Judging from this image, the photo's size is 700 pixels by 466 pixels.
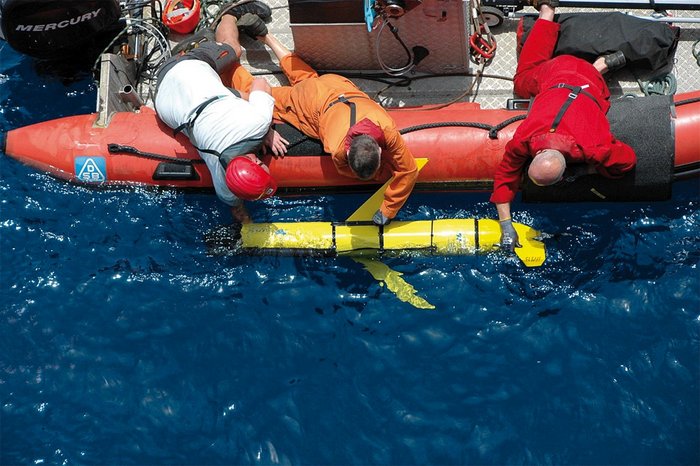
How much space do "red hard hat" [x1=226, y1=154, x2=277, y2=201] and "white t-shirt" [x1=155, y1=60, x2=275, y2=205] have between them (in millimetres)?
223

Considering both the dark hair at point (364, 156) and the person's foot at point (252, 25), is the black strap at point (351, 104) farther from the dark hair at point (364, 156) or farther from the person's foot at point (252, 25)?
the person's foot at point (252, 25)

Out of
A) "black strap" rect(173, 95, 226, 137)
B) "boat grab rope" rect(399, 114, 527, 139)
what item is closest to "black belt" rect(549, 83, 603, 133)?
"boat grab rope" rect(399, 114, 527, 139)

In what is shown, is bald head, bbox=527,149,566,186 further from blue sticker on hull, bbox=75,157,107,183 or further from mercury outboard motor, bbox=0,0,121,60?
mercury outboard motor, bbox=0,0,121,60

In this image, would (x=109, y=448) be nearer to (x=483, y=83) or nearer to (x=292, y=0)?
(x=292, y=0)

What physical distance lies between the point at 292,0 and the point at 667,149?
2.65 meters

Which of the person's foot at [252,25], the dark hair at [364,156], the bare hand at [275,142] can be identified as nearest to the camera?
the dark hair at [364,156]

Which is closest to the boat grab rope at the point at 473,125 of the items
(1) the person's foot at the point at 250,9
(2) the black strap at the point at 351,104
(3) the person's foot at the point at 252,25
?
(2) the black strap at the point at 351,104

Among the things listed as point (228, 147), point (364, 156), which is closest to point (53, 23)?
point (228, 147)

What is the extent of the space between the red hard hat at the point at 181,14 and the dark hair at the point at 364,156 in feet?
7.64

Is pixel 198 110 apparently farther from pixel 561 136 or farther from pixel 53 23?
pixel 561 136

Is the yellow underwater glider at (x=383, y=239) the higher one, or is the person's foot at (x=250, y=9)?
the person's foot at (x=250, y=9)

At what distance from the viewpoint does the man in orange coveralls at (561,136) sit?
5039 mm

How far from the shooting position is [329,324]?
5.64 meters

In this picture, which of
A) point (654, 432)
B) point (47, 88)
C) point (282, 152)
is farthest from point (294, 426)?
point (47, 88)
